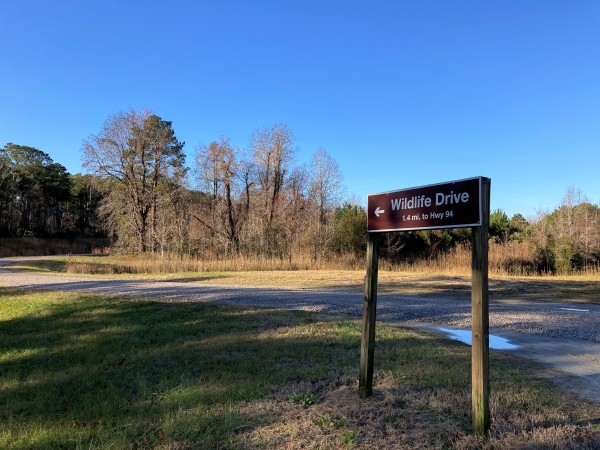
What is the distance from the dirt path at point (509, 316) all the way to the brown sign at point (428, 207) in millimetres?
2667

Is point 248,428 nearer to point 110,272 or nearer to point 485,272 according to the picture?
point 485,272

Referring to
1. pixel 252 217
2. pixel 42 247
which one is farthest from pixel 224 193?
pixel 42 247

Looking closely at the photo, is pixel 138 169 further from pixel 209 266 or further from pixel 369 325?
pixel 369 325

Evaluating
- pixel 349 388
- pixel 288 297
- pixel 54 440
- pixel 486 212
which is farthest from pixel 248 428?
pixel 288 297

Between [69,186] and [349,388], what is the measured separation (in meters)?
66.9

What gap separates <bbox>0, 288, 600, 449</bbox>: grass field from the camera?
3352 mm

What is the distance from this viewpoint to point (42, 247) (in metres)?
46.0

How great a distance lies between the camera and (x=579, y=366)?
18.1 feet

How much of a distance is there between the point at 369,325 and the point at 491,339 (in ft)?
12.9

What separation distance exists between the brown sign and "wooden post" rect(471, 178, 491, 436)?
9 centimetres

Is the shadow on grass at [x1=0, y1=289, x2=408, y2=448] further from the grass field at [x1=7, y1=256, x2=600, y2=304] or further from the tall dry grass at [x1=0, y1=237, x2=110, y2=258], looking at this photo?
the tall dry grass at [x1=0, y1=237, x2=110, y2=258]

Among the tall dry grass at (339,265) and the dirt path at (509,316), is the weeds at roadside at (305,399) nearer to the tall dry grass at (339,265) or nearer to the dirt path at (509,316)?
the dirt path at (509,316)

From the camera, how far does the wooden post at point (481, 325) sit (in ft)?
10.5

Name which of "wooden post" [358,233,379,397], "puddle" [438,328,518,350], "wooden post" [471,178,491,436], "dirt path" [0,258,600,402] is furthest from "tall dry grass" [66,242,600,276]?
"wooden post" [471,178,491,436]
